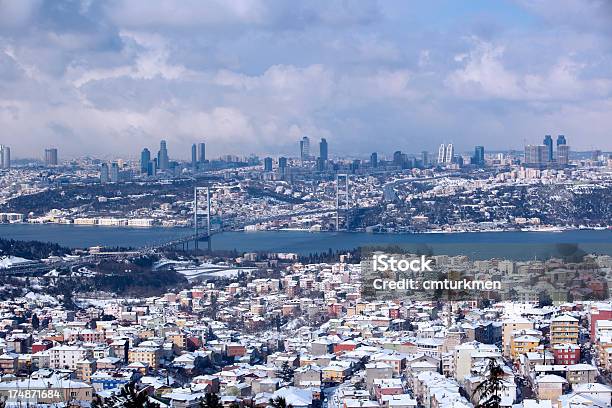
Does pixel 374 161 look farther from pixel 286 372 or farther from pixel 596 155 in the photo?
pixel 286 372

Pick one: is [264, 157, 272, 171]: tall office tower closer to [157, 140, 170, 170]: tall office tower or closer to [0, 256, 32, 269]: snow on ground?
[157, 140, 170, 170]: tall office tower

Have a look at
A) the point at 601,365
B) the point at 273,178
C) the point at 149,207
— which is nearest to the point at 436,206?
the point at 149,207

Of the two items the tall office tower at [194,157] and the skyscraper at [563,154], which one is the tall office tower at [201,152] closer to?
the tall office tower at [194,157]

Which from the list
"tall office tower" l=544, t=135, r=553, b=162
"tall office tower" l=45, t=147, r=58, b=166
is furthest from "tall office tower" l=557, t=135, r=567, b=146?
"tall office tower" l=45, t=147, r=58, b=166

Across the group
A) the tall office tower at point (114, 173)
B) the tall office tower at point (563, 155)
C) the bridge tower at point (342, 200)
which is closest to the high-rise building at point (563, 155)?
the tall office tower at point (563, 155)

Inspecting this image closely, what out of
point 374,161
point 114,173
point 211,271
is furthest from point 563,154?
point 211,271

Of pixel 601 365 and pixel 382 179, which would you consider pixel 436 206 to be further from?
pixel 601 365
